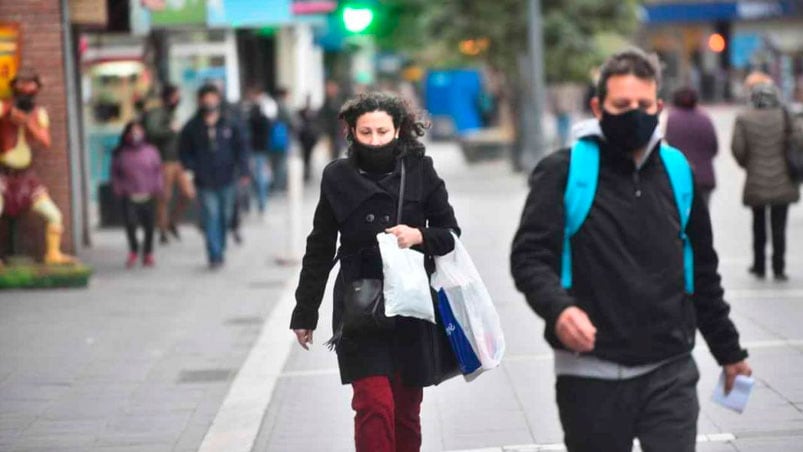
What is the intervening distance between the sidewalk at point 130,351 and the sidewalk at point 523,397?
46cm

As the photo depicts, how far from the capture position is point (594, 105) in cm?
479

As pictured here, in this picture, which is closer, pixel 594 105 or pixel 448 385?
pixel 594 105

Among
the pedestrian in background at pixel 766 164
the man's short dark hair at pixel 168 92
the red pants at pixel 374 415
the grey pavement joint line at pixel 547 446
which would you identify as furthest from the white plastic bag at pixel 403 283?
the man's short dark hair at pixel 168 92

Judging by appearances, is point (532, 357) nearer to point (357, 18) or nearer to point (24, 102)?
point (24, 102)

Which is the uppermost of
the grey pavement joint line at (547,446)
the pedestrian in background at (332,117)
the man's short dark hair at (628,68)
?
the man's short dark hair at (628,68)

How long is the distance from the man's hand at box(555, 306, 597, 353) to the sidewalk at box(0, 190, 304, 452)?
3.56 m

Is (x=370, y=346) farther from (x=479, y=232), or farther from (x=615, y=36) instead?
(x=615, y=36)

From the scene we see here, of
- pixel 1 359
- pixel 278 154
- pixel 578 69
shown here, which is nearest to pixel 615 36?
pixel 578 69

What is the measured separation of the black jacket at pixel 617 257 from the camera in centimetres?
466

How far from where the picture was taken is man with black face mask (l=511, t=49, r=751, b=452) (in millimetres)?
4664

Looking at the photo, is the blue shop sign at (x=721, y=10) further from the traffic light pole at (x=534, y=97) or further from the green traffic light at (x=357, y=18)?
the green traffic light at (x=357, y=18)

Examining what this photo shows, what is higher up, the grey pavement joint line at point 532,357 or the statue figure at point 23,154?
the statue figure at point 23,154

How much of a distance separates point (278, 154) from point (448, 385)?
1674 cm

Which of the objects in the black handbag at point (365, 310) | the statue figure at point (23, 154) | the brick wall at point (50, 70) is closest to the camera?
the black handbag at point (365, 310)
